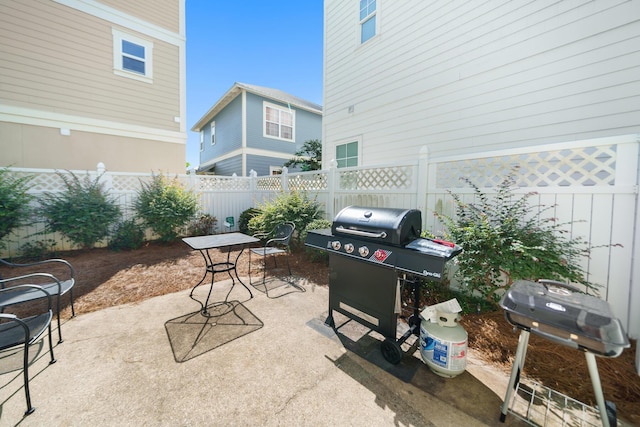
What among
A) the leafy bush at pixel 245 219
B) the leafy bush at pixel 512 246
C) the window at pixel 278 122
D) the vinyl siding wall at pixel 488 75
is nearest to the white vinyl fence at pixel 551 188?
the leafy bush at pixel 512 246

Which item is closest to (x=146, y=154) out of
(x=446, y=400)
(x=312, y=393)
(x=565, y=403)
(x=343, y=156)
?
(x=343, y=156)

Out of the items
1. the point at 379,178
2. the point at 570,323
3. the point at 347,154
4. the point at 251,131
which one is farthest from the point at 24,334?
the point at 251,131

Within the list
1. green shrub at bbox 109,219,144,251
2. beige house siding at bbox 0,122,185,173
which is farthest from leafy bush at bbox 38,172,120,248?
beige house siding at bbox 0,122,185,173

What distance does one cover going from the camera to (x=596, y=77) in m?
3.43

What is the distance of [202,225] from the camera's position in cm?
766

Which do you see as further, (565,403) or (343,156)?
(343,156)

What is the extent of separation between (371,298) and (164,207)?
21.1 ft

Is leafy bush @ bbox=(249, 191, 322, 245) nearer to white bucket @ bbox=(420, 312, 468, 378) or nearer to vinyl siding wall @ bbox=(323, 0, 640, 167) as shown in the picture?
vinyl siding wall @ bbox=(323, 0, 640, 167)

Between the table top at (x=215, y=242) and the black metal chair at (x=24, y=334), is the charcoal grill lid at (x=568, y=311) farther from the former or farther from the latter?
the black metal chair at (x=24, y=334)

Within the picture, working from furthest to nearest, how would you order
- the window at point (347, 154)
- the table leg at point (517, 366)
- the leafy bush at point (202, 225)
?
the leafy bush at point (202, 225), the window at point (347, 154), the table leg at point (517, 366)

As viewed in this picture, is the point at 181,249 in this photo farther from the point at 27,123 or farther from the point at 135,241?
the point at 27,123

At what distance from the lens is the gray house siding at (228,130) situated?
12.1 metres

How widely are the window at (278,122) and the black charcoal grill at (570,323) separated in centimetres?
1268

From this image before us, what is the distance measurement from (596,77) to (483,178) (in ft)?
7.23
